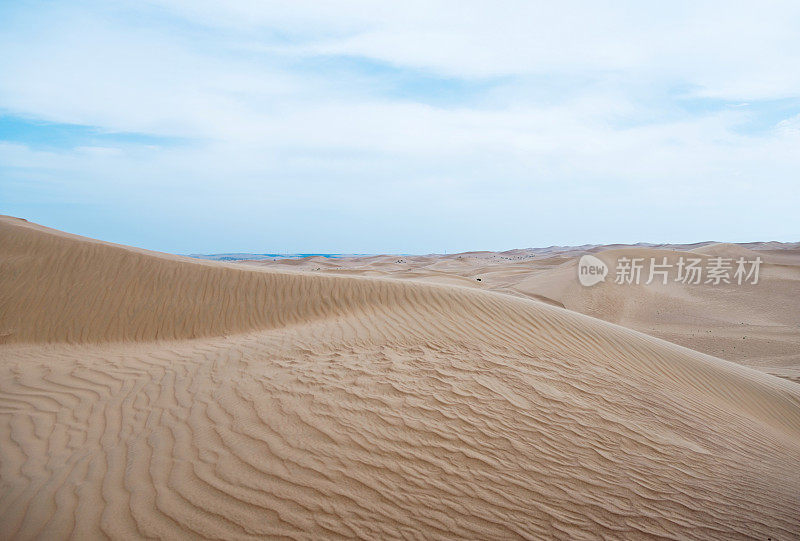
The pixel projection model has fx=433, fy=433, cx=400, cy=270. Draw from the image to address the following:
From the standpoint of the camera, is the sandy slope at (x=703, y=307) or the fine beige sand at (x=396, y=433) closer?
the fine beige sand at (x=396, y=433)

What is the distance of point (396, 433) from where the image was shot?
348 cm

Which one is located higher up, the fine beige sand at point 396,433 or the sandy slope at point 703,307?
the sandy slope at point 703,307

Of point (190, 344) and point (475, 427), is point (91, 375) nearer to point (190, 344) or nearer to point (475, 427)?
point (190, 344)

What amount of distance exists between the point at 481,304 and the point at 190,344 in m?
4.83

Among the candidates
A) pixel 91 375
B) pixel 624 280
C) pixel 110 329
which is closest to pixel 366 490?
pixel 91 375

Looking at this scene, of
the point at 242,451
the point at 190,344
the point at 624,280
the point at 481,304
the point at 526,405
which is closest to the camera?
the point at 242,451

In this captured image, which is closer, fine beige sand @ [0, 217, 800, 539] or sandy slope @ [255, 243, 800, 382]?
fine beige sand @ [0, 217, 800, 539]

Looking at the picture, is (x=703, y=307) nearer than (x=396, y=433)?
No

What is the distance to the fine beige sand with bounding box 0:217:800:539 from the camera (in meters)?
2.71

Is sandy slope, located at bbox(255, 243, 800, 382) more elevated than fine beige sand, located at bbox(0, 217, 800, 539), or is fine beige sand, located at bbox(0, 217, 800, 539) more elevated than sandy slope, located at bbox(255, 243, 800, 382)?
sandy slope, located at bbox(255, 243, 800, 382)

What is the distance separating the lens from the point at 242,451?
3232mm

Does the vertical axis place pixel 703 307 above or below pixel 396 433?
above

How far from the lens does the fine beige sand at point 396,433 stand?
2707 millimetres

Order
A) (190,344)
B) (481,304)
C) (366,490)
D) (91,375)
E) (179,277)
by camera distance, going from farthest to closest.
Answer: (179,277) → (481,304) → (190,344) → (91,375) → (366,490)
